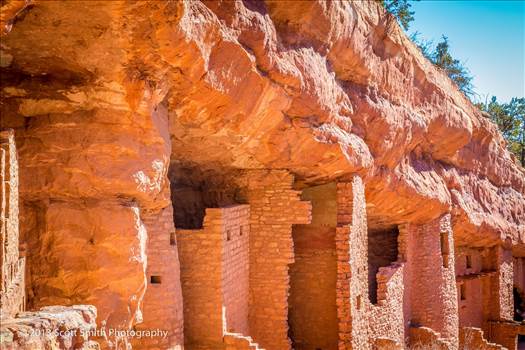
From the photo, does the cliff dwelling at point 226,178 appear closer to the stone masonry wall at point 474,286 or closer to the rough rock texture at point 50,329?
the rough rock texture at point 50,329

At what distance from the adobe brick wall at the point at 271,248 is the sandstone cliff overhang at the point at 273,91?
1.49ft

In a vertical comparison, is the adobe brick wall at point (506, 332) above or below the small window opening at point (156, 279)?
below

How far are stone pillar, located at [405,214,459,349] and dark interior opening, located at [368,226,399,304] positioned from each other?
426 mm

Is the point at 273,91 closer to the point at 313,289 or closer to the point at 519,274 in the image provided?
the point at 313,289

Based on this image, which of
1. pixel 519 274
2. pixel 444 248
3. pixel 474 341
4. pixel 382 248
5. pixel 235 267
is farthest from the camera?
pixel 519 274

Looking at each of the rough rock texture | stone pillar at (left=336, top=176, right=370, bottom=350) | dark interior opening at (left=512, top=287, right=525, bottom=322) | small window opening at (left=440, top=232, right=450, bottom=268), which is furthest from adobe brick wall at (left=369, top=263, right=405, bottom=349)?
dark interior opening at (left=512, top=287, right=525, bottom=322)

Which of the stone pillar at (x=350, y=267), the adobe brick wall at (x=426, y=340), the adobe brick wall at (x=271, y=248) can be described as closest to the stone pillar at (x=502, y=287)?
the adobe brick wall at (x=426, y=340)

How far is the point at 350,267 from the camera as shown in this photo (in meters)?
11.0

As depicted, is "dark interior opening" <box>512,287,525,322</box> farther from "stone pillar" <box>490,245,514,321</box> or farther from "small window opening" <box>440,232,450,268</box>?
"small window opening" <box>440,232,450,268</box>

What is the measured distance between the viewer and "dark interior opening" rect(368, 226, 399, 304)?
1484 cm

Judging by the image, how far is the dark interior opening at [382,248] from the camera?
48.7ft

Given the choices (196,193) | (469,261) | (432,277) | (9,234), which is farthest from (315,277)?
(469,261)

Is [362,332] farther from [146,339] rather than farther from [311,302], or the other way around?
[146,339]

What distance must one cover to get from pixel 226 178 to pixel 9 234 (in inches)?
227
